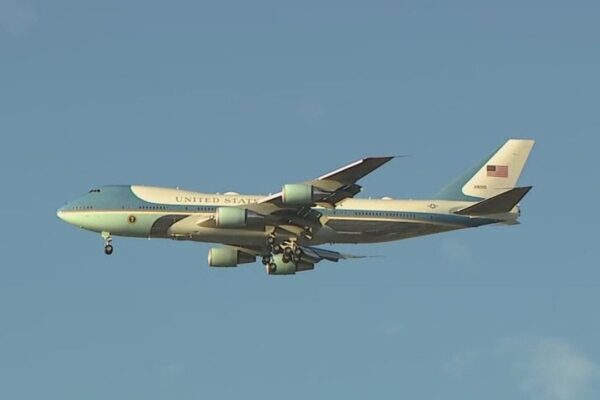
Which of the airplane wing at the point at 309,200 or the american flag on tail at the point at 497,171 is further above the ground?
the american flag on tail at the point at 497,171

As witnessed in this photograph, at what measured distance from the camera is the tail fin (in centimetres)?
8575

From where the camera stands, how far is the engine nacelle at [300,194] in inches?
2972

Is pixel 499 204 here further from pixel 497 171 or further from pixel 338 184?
pixel 338 184

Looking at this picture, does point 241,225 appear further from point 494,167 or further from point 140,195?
point 494,167

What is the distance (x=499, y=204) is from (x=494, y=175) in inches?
276

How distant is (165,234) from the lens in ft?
261

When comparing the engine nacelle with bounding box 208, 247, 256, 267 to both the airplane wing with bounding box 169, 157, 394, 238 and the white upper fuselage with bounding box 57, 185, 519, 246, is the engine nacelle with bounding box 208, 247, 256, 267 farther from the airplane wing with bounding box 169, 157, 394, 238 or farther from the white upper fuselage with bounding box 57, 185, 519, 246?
the airplane wing with bounding box 169, 157, 394, 238

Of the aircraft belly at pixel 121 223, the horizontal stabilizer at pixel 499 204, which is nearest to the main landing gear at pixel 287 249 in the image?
the aircraft belly at pixel 121 223

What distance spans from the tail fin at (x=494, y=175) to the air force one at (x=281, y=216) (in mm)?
1470

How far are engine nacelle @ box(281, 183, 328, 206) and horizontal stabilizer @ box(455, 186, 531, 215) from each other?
418 inches

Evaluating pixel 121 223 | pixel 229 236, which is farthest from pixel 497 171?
pixel 121 223

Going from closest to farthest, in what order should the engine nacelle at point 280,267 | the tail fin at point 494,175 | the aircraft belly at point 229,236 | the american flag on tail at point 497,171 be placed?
the aircraft belly at point 229,236 < the engine nacelle at point 280,267 < the tail fin at point 494,175 < the american flag on tail at point 497,171

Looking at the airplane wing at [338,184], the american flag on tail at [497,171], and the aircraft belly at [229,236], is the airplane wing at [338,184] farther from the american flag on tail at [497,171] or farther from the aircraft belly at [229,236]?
the american flag on tail at [497,171]

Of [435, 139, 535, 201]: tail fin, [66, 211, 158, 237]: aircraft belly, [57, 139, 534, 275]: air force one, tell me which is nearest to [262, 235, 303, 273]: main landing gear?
[57, 139, 534, 275]: air force one
